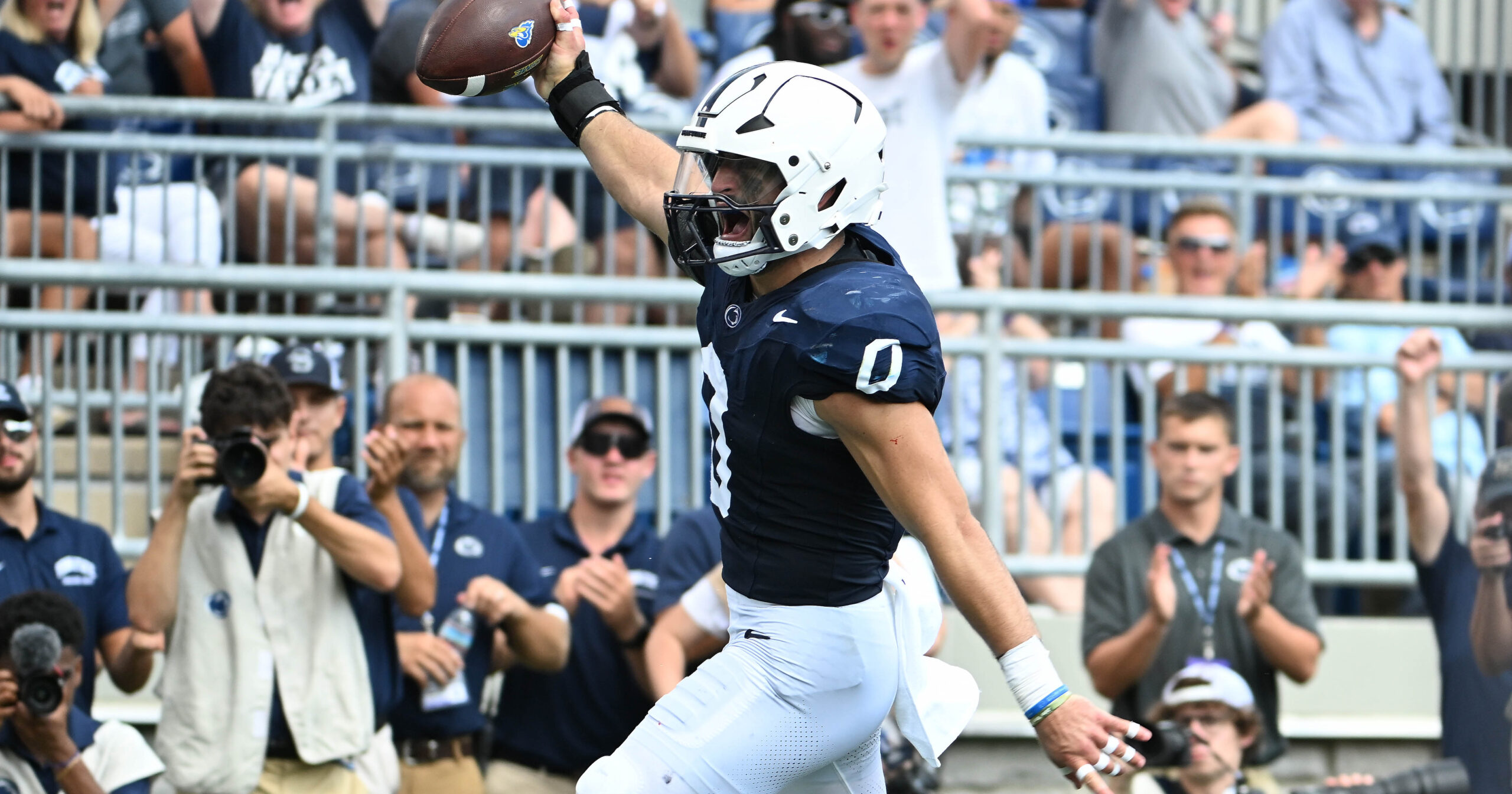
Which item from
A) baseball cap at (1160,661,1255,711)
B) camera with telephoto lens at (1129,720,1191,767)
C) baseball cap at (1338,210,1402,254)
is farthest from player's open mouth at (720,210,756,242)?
baseball cap at (1338,210,1402,254)

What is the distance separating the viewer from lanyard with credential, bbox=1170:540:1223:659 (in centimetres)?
600

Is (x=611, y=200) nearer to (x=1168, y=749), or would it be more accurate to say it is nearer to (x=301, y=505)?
(x=301, y=505)

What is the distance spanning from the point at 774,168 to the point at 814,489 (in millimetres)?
646

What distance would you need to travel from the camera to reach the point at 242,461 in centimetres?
508

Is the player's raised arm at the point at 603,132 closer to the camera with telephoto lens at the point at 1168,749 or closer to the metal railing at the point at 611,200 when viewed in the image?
the camera with telephoto lens at the point at 1168,749

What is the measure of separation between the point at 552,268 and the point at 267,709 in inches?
109

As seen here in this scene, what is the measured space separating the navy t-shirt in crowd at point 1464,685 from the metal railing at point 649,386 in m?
0.73

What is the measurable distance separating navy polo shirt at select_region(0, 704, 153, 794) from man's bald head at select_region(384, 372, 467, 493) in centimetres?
131

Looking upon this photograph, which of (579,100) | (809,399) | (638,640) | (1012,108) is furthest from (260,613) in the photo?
(1012,108)

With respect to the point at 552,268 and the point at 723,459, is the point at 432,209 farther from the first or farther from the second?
the point at 723,459

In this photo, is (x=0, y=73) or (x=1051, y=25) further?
(x=1051, y=25)

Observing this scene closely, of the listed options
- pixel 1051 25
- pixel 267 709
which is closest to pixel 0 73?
pixel 267 709

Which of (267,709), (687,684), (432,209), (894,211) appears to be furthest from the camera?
(432,209)

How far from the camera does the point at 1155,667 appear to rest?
234 inches
